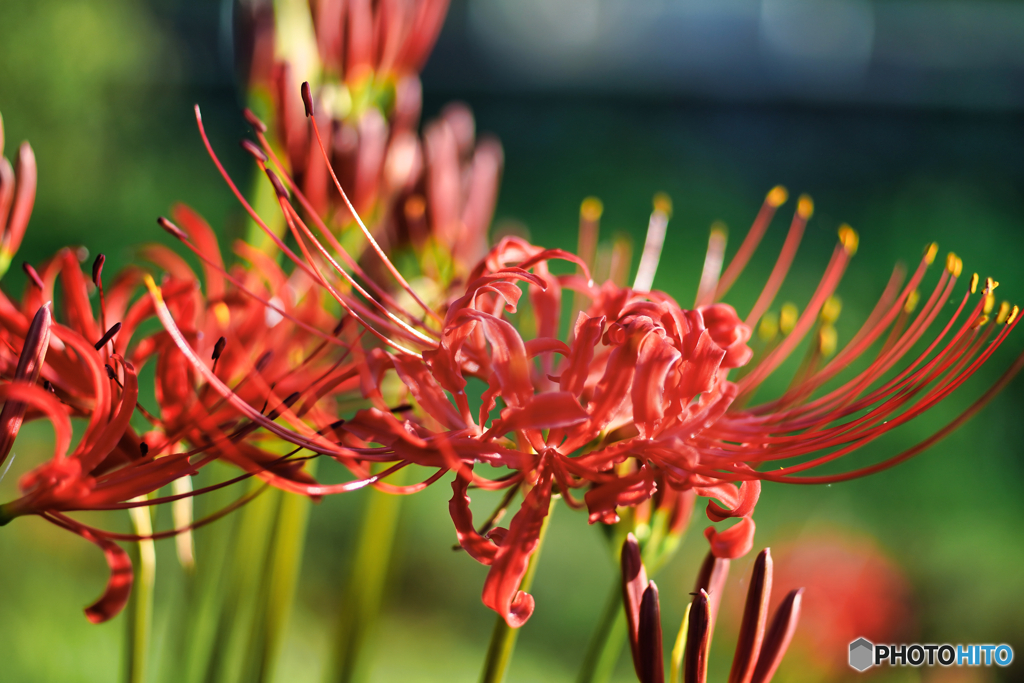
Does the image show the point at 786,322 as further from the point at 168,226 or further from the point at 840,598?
the point at 840,598

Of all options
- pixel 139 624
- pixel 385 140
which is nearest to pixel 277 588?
pixel 139 624

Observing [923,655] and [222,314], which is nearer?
[222,314]

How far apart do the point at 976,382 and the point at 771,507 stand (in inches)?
21.8

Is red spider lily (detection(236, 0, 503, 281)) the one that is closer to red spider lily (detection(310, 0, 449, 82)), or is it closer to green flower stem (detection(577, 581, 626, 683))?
red spider lily (detection(310, 0, 449, 82))

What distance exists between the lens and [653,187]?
2.72 meters

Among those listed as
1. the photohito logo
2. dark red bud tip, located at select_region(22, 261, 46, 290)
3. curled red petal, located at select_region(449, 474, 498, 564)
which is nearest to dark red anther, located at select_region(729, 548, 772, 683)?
curled red petal, located at select_region(449, 474, 498, 564)

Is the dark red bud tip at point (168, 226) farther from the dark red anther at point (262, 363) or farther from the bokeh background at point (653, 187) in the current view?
the bokeh background at point (653, 187)

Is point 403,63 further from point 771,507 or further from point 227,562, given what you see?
point 771,507

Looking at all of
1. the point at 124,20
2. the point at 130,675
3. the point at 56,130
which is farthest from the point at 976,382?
the point at 124,20

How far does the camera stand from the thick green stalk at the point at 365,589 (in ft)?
1.77

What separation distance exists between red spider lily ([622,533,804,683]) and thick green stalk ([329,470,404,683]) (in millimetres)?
247

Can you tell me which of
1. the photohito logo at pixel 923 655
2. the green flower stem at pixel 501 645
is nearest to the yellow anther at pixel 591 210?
the green flower stem at pixel 501 645

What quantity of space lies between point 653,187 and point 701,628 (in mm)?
2500

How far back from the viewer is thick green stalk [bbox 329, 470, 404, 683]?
0.54m
